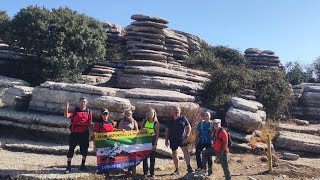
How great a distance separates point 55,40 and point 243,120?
34.3 feet

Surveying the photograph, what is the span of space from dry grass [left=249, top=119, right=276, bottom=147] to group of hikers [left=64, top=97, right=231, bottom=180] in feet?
14.2

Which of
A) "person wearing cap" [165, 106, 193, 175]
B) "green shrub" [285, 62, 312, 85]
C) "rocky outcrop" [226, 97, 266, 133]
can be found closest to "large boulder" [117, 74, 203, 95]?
"rocky outcrop" [226, 97, 266, 133]

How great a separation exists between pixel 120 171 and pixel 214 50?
80.8ft

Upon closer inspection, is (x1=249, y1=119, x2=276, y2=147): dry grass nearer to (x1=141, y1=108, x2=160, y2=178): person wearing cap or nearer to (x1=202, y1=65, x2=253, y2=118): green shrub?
(x1=202, y1=65, x2=253, y2=118): green shrub

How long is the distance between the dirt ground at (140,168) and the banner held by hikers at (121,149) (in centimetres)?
37

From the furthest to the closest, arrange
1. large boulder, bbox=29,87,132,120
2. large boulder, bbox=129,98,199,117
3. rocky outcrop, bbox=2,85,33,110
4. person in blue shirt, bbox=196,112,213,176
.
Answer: large boulder, bbox=129,98,199,117
rocky outcrop, bbox=2,85,33,110
large boulder, bbox=29,87,132,120
person in blue shirt, bbox=196,112,213,176

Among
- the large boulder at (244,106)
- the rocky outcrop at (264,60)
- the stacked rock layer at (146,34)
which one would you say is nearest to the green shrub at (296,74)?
the rocky outcrop at (264,60)

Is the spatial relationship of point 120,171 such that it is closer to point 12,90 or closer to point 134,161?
point 134,161

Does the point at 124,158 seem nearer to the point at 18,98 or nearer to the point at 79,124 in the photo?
the point at 79,124

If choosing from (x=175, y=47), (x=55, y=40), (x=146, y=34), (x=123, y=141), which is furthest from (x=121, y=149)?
(x=175, y=47)

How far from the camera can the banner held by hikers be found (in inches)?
382

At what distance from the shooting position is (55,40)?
19.1m

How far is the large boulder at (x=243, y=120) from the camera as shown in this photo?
14617 millimetres

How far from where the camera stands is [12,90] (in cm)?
1461
